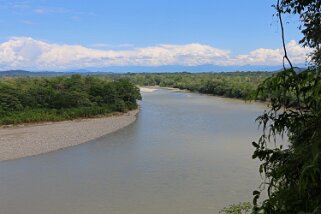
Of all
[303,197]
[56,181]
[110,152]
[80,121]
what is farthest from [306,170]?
[80,121]

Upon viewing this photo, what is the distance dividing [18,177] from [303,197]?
47.2 ft

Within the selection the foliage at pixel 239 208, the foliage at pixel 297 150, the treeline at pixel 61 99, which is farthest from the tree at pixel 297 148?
the treeline at pixel 61 99

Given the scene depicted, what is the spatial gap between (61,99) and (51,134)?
10389 mm

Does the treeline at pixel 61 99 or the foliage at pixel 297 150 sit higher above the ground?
the foliage at pixel 297 150

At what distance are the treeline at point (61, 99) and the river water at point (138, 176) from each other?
10441mm

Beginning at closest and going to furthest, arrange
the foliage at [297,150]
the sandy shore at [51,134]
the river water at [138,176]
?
the foliage at [297,150], the river water at [138,176], the sandy shore at [51,134]

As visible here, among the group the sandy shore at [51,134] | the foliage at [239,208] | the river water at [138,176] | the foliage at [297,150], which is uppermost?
the foliage at [297,150]

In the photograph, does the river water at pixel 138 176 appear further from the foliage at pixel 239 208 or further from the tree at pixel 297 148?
the tree at pixel 297 148

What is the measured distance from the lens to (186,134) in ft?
78.1

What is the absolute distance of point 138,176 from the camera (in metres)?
14.1

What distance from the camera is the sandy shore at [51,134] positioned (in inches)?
811

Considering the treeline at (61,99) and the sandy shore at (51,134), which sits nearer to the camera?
the sandy shore at (51,134)

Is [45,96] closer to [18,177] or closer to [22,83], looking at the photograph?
[22,83]

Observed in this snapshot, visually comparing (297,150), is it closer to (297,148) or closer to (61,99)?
(297,148)
